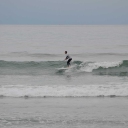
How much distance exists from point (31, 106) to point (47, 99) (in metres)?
1.61

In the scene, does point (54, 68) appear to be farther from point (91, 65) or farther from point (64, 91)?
point (64, 91)

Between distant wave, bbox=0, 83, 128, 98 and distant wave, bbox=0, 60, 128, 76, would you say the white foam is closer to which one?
distant wave, bbox=0, 60, 128, 76

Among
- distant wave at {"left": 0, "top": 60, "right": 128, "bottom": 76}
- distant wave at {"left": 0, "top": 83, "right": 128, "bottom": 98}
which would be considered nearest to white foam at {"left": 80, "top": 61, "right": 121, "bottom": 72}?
distant wave at {"left": 0, "top": 60, "right": 128, "bottom": 76}

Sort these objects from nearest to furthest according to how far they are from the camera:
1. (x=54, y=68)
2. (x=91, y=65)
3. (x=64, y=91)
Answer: (x=64, y=91), (x=54, y=68), (x=91, y=65)

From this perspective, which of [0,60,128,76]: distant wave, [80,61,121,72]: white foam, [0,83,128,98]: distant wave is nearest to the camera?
[0,83,128,98]: distant wave

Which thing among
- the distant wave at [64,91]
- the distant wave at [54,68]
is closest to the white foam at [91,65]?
the distant wave at [54,68]

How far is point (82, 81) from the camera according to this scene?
20.4 m

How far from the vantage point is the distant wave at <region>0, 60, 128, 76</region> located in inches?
973

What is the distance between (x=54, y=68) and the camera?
87.5 feet

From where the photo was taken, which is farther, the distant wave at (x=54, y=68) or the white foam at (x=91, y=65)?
the white foam at (x=91, y=65)

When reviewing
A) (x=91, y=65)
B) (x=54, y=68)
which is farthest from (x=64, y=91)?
(x=91, y=65)

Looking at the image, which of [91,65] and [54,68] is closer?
[54,68]

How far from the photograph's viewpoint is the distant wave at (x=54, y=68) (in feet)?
81.1

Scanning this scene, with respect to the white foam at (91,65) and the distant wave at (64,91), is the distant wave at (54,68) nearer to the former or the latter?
the white foam at (91,65)
